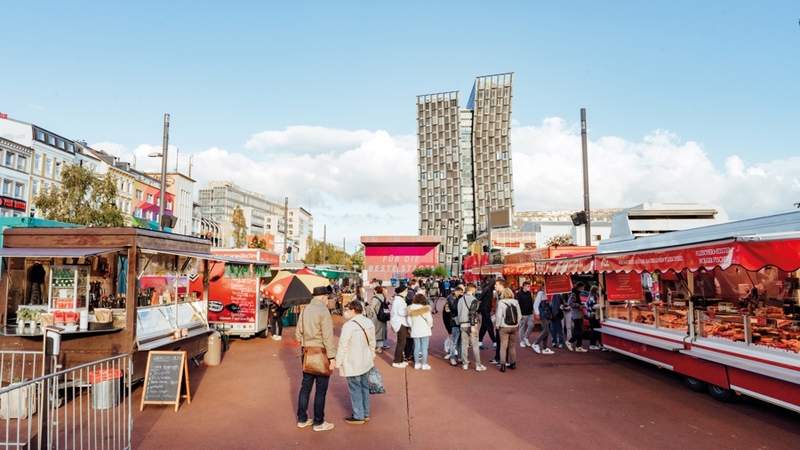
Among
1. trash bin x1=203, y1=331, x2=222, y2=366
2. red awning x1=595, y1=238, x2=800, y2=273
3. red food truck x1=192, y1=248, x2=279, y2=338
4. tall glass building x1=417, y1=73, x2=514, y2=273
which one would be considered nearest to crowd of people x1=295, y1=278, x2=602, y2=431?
red awning x1=595, y1=238, x2=800, y2=273

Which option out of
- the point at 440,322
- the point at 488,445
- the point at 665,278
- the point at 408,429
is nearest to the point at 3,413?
the point at 408,429

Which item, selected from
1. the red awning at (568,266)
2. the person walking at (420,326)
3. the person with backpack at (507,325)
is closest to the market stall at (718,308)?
the red awning at (568,266)

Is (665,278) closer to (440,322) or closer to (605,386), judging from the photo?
(605,386)

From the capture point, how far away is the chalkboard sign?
6.99 metres

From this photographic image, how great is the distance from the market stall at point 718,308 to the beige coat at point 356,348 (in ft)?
16.2

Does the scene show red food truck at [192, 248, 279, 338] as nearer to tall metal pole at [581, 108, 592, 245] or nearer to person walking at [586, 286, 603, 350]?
person walking at [586, 286, 603, 350]

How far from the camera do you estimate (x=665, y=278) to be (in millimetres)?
10523

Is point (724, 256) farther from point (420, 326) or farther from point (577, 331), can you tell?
point (577, 331)

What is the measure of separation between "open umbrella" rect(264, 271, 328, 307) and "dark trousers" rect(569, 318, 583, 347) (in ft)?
22.1

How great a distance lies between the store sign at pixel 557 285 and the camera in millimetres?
12820

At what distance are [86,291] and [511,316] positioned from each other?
7712 millimetres

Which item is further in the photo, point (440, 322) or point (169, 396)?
point (440, 322)

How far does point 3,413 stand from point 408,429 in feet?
17.7

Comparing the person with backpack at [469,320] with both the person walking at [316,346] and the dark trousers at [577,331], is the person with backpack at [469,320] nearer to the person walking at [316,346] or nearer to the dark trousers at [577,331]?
the dark trousers at [577,331]
